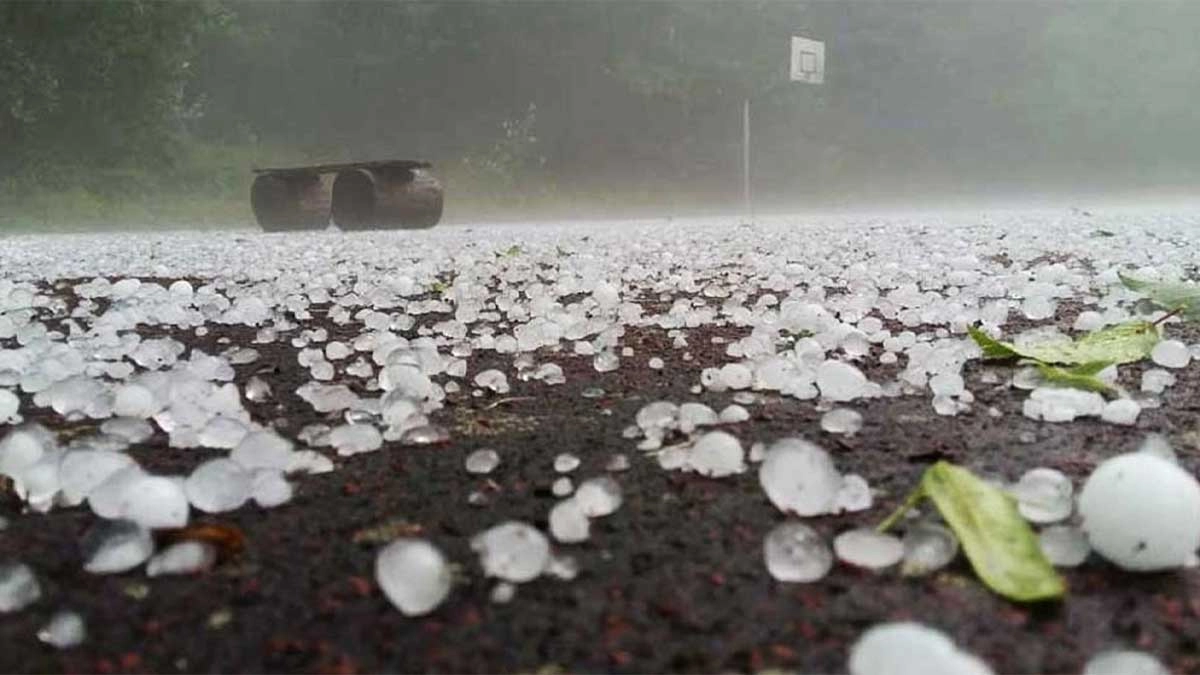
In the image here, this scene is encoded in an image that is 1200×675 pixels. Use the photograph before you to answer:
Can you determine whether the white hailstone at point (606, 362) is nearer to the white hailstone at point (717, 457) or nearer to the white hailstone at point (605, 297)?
the white hailstone at point (717, 457)

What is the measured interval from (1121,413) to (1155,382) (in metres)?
0.22

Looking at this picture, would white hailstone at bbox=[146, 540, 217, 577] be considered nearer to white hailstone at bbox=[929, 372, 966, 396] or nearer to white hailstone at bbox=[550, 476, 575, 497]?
white hailstone at bbox=[550, 476, 575, 497]

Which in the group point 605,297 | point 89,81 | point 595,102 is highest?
point 89,81

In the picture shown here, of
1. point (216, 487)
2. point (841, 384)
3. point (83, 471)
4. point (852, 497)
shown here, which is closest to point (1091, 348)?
point (841, 384)

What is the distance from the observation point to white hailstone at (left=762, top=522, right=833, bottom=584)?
71 centimetres

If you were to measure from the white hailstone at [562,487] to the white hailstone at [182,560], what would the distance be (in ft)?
1.01

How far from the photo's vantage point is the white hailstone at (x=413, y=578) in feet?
2.19

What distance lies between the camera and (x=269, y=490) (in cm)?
90

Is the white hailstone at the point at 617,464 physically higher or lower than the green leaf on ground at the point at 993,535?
lower

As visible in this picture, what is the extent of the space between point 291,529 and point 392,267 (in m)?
2.83

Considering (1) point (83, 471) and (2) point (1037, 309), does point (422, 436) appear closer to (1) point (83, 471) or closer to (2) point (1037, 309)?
Answer: (1) point (83, 471)

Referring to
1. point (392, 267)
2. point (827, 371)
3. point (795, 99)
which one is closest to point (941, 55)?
point (795, 99)

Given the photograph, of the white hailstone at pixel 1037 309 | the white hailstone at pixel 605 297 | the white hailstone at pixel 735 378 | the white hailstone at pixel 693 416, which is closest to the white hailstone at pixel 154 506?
the white hailstone at pixel 693 416

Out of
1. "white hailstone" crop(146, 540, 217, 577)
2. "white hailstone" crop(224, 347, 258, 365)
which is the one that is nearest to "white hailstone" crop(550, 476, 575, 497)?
"white hailstone" crop(146, 540, 217, 577)
